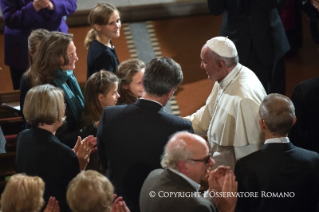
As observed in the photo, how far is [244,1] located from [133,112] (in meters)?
2.88

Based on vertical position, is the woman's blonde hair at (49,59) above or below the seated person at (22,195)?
above

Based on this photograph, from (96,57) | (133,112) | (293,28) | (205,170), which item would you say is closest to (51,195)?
(133,112)

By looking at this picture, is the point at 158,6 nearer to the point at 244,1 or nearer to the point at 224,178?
the point at 244,1

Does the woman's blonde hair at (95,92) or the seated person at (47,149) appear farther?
the woman's blonde hair at (95,92)

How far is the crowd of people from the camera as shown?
2.64 m

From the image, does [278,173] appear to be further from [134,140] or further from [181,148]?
[134,140]

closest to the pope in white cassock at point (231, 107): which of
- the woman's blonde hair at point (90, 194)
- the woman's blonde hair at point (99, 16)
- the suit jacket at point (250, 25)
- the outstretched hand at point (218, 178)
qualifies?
the outstretched hand at point (218, 178)

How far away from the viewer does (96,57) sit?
15.7ft

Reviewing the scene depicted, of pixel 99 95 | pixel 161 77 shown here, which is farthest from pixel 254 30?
pixel 161 77

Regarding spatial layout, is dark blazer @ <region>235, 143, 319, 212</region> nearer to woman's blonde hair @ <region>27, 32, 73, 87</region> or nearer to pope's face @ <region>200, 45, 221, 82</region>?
pope's face @ <region>200, 45, 221, 82</region>

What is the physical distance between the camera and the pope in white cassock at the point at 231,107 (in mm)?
3627

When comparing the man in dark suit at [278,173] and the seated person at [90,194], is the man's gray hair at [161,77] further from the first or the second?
the seated person at [90,194]

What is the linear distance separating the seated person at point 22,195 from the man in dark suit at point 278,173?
1193 mm

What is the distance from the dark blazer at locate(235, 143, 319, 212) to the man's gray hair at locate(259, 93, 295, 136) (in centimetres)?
Answer: 10
